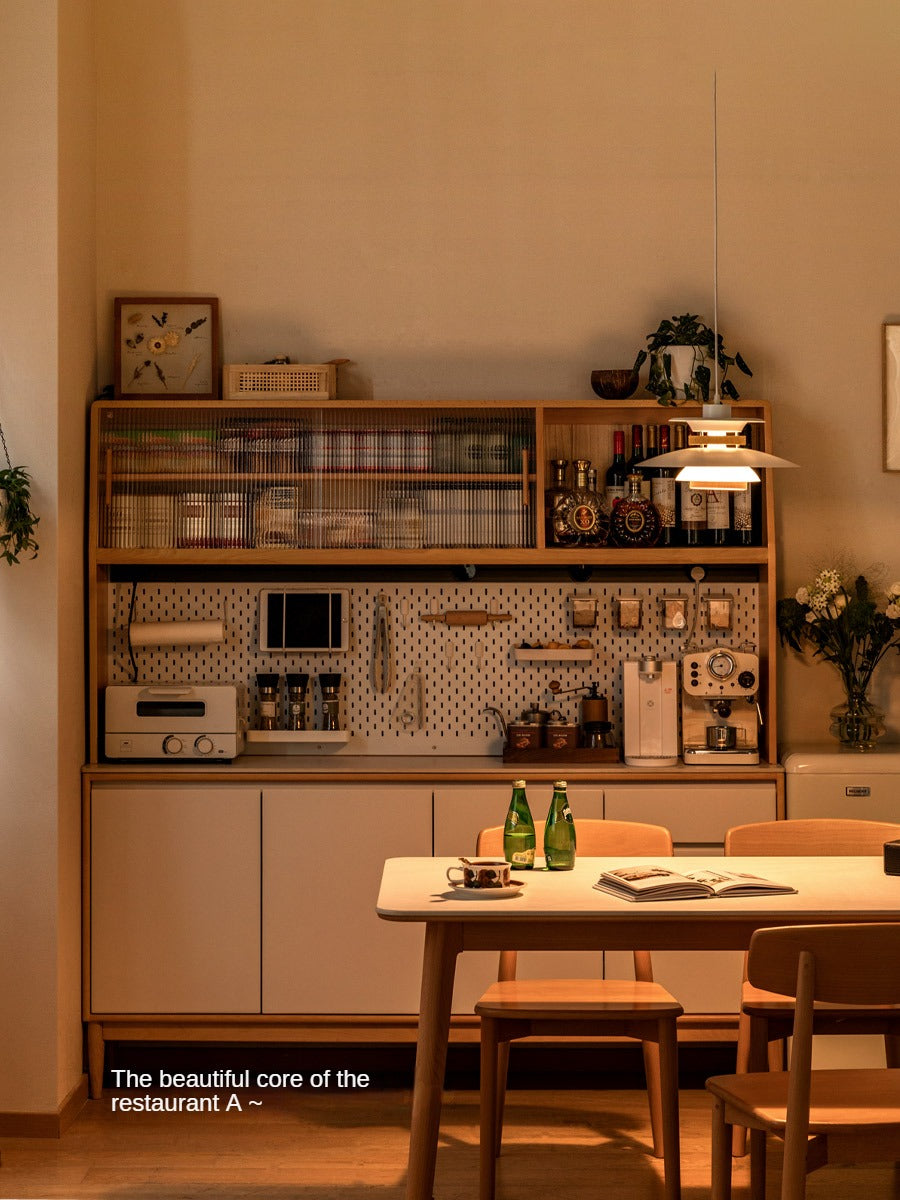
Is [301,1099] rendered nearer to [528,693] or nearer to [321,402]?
[528,693]

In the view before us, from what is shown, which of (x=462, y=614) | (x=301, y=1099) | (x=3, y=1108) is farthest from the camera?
(x=462, y=614)

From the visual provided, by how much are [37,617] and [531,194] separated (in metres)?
2.27

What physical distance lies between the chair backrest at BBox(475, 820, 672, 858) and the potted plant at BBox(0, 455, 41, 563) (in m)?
1.60

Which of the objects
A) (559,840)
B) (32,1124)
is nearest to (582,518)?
(559,840)

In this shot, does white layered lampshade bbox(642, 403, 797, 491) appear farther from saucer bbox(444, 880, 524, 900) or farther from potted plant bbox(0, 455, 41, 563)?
potted plant bbox(0, 455, 41, 563)

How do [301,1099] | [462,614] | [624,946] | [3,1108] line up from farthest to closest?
[462,614] → [301,1099] → [3,1108] → [624,946]

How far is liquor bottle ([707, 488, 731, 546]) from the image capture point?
427cm

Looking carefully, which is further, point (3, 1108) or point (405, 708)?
point (405, 708)

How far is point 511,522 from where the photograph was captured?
4258mm

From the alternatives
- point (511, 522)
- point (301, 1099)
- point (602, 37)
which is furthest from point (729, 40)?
point (301, 1099)

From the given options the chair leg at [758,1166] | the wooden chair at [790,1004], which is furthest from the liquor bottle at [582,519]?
the chair leg at [758,1166]

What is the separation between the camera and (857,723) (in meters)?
4.29

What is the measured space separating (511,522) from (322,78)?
1766 millimetres

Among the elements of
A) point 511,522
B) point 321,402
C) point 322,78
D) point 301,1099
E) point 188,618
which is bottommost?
point 301,1099
